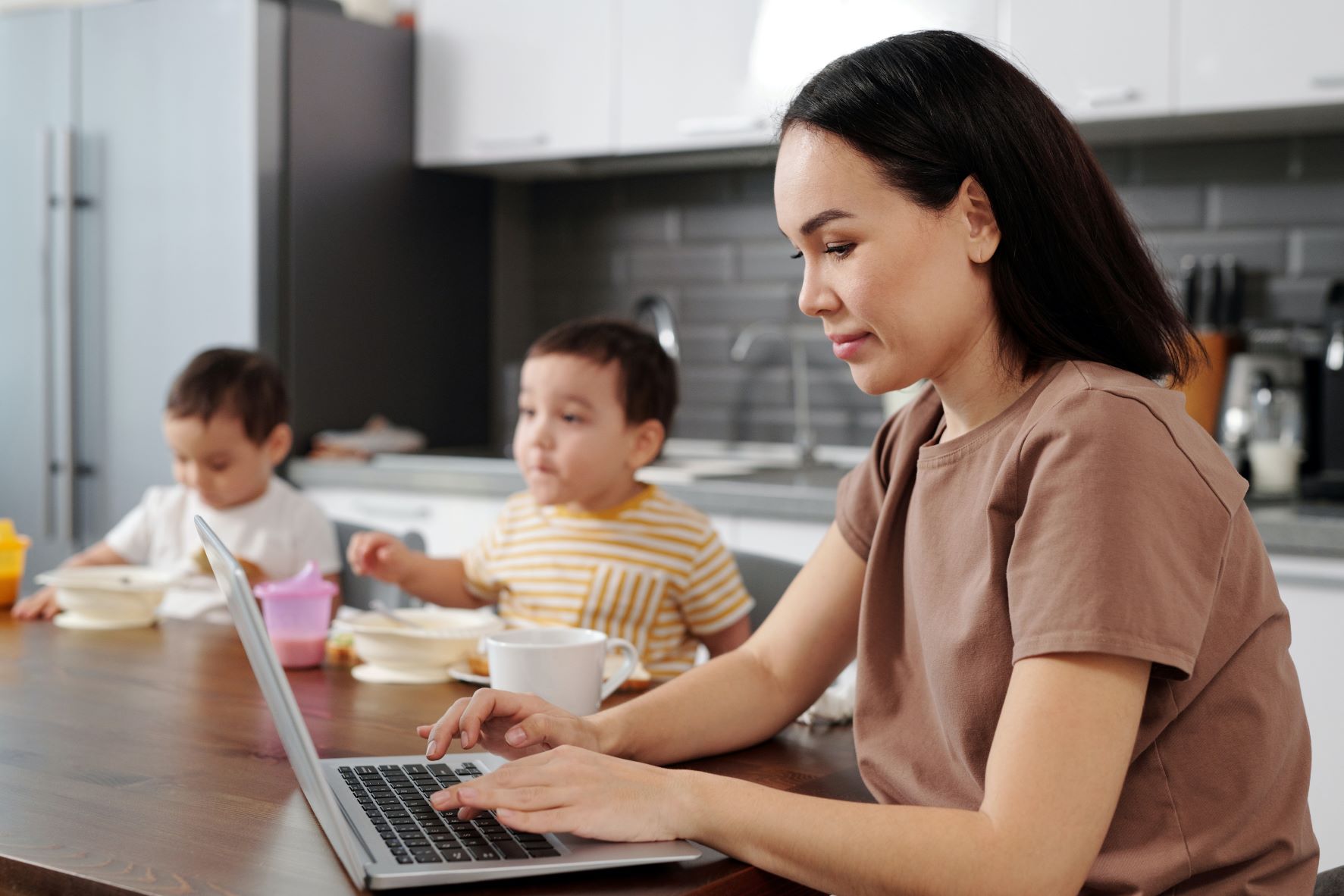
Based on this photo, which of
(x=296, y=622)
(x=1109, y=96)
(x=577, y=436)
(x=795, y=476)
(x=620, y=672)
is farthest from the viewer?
(x=795, y=476)

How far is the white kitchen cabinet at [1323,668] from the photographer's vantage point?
215 centimetres

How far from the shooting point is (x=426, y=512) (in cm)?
313

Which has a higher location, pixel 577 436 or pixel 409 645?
pixel 577 436

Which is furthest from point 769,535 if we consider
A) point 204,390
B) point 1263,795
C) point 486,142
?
point 1263,795

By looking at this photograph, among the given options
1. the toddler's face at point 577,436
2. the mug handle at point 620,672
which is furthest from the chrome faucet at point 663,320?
the mug handle at point 620,672

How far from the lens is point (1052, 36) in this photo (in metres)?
2.68

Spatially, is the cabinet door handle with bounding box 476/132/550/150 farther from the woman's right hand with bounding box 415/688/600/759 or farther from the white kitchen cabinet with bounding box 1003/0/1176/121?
the woman's right hand with bounding box 415/688/600/759

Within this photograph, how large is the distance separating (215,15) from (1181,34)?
6.88 feet

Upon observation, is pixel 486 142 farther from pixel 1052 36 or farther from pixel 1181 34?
pixel 1181 34

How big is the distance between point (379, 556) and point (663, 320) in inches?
72.7

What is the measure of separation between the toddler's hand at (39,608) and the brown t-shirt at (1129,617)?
3.85 feet

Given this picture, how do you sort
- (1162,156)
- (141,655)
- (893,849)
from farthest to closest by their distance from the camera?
1. (1162,156)
2. (141,655)
3. (893,849)

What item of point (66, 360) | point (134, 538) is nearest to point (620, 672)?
point (134, 538)

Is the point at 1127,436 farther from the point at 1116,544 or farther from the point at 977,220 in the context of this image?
the point at 977,220
